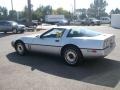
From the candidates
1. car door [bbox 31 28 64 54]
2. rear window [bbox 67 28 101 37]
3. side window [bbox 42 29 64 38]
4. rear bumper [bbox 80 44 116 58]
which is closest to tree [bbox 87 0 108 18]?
car door [bbox 31 28 64 54]

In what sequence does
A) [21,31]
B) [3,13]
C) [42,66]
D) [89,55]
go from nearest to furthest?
[89,55]
[42,66]
[21,31]
[3,13]

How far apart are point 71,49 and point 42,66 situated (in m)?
1.17

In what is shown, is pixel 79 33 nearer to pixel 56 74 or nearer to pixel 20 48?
pixel 56 74

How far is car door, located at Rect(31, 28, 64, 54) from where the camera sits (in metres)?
8.09

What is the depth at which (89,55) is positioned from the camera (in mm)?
7266

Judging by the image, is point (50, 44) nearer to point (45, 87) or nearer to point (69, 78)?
point (69, 78)

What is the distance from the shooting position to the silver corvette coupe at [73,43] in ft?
23.5

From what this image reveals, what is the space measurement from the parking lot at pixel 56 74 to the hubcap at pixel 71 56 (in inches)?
10.7

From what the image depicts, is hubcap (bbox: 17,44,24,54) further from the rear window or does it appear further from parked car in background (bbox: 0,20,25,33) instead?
parked car in background (bbox: 0,20,25,33)

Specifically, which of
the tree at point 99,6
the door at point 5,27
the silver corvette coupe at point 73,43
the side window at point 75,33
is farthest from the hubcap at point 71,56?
the tree at point 99,6

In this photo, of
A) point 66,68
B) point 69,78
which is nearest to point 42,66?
point 66,68

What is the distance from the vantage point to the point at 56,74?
680 centimetres

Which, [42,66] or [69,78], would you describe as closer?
[69,78]

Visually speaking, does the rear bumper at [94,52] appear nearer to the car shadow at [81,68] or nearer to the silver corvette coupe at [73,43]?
the silver corvette coupe at [73,43]
